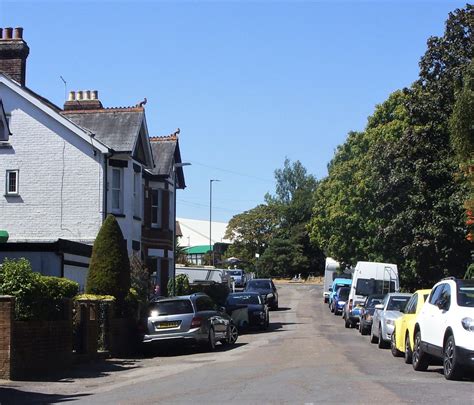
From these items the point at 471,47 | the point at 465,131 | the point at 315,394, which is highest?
the point at 471,47

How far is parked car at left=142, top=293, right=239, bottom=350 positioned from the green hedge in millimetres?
4476

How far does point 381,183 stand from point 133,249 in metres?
11.7

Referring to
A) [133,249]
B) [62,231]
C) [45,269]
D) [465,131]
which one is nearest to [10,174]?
[62,231]

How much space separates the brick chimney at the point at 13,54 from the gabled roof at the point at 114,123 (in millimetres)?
2760

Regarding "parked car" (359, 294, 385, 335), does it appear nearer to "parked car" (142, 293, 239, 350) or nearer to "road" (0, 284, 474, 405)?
"road" (0, 284, 474, 405)

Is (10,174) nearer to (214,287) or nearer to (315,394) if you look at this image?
(214,287)

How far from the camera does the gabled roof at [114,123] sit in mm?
31875

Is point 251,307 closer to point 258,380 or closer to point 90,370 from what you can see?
point 90,370

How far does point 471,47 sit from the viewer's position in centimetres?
3086

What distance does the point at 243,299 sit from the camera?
31422 mm

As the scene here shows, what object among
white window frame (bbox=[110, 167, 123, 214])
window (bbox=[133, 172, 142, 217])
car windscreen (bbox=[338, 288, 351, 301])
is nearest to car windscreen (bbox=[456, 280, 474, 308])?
white window frame (bbox=[110, 167, 123, 214])

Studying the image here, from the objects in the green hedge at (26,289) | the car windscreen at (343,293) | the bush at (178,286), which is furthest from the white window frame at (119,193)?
the green hedge at (26,289)

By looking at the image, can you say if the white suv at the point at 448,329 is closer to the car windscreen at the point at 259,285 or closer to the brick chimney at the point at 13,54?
the brick chimney at the point at 13,54

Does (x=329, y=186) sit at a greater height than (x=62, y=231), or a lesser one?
greater
